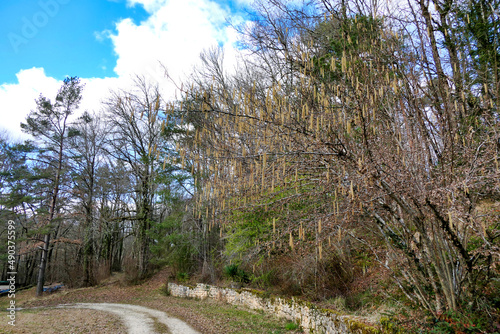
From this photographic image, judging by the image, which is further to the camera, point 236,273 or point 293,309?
point 236,273

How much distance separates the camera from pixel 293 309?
7.55 m

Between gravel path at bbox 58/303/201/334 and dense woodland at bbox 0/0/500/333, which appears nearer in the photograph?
dense woodland at bbox 0/0/500/333

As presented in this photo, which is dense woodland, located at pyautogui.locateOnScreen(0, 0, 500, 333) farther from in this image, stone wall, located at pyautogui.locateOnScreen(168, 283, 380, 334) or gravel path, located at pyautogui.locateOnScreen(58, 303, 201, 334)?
gravel path, located at pyautogui.locateOnScreen(58, 303, 201, 334)

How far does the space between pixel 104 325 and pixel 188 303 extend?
423cm

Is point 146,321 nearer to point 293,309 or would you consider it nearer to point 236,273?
point 236,273

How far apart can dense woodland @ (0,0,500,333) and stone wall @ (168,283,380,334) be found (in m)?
0.63

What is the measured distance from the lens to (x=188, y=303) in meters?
12.0

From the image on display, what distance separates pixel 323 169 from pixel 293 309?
5.18 metres

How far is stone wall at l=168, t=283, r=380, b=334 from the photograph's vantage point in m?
5.34

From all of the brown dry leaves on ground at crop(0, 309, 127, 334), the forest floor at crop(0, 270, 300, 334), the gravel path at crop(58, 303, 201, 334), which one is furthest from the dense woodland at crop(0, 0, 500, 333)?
→ the brown dry leaves on ground at crop(0, 309, 127, 334)

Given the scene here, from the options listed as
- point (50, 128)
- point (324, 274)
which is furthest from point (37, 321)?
point (50, 128)

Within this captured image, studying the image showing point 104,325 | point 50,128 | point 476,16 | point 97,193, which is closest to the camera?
point 476,16

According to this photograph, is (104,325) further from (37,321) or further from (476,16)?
(476,16)
